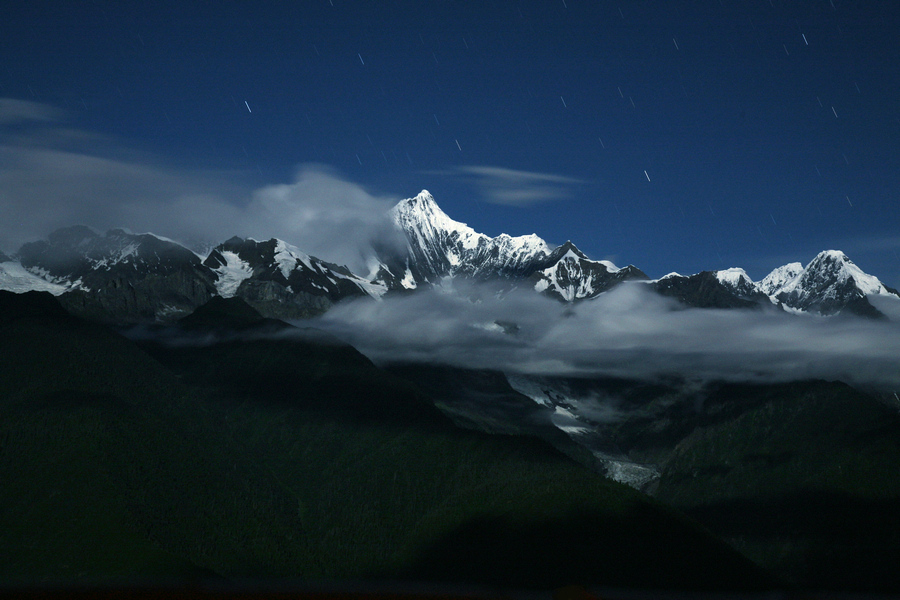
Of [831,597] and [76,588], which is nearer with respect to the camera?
[76,588]

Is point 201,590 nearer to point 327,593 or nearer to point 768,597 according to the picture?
point 327,593

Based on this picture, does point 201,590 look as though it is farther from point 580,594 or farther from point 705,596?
point 705,596

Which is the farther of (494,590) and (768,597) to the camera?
(494,590)

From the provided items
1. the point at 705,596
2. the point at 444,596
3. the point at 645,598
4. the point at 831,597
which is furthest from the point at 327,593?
the point at 831,597

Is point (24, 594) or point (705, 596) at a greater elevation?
point (705, 596)

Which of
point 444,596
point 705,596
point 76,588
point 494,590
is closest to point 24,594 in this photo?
point 76,588

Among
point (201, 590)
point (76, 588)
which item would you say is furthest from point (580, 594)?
point (76, 588)

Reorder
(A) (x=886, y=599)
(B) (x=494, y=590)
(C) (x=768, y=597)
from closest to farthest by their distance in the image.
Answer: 1. (C) (x=768, y=597)
2. (A) (x=886, y=599)
3. (B) (x=494, y=590)

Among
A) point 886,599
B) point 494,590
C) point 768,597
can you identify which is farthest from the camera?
point 494,590

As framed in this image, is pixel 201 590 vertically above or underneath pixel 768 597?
underneath
